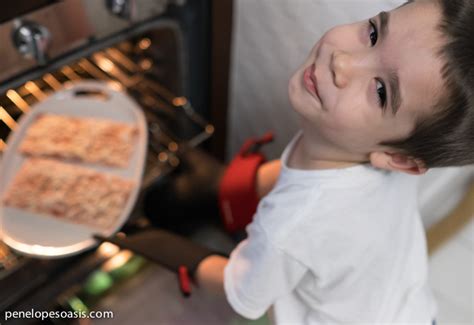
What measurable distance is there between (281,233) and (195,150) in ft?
1.49

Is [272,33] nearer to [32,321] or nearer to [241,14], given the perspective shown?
[241,14]

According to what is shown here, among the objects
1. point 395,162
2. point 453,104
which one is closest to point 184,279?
point 395,162

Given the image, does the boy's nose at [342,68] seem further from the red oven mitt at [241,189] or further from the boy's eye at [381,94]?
the red oven mitt at [241,189]

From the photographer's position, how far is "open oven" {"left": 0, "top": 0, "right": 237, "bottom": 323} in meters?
0.61

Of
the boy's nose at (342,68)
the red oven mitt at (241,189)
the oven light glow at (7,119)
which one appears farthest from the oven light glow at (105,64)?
the boy's nose at (342,68)

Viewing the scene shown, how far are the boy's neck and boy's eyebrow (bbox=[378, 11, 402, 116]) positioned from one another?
0.47 feet

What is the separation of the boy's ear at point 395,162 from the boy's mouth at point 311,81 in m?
0.12

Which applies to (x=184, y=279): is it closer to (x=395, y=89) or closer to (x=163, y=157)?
(x=163, y=157)

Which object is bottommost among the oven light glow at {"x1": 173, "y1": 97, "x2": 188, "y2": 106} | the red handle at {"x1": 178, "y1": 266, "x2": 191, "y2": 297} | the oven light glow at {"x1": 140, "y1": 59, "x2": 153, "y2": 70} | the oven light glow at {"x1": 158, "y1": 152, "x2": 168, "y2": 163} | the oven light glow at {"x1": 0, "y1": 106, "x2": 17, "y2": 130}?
the red handle at {"x1": 178, "y1": 266, "x2": 191, "y2": 297}

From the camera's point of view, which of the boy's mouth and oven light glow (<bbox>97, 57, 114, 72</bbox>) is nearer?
the boy's mouth

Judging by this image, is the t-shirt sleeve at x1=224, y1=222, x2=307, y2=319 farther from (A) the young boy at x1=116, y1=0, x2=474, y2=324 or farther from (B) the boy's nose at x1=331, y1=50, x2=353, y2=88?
(B) the boy's nose at x1=331, y1=50, x2=353, y2=88

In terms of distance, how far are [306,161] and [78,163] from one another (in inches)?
18.8

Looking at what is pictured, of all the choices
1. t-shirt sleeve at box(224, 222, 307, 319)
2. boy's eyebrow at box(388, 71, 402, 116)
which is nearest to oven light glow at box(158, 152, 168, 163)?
t-shirt sleeve at box(224, 222, 307, 319)

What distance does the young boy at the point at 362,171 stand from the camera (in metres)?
0.51
